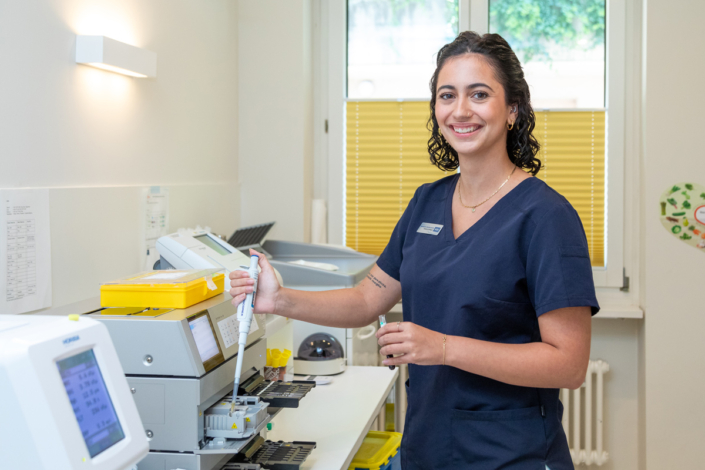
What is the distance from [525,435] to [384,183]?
215 cm

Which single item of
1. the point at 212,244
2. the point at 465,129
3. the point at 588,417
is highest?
the point at 465,129

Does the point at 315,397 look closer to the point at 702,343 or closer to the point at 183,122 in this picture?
the point at 183,122

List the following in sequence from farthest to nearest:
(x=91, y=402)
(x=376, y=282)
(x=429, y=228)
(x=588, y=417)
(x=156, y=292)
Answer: (x=588, y=417) < (x=376, y=282) < (x=429, y=228) < (x=156, y=292) < (x=91, y=402)

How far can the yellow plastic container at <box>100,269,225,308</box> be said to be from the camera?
1246 millimetres

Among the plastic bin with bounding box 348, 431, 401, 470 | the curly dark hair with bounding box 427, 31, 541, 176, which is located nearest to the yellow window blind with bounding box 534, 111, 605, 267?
the plastic bin with bounding box 348, 431, 401, 470

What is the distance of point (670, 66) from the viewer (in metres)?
2.82

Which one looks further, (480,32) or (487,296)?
(480,32)

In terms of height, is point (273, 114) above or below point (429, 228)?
above

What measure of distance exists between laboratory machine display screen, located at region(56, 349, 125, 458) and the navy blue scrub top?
0.68 meters

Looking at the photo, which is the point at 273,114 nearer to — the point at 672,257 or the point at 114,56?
the point at 114,56

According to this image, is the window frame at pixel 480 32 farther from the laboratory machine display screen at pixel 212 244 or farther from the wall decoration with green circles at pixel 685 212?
the laboratory machine display screen at pixel 212 244

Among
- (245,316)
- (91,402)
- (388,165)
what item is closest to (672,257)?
(388,165)

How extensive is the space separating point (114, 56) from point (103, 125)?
0.20 metres

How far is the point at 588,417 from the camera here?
304cm
